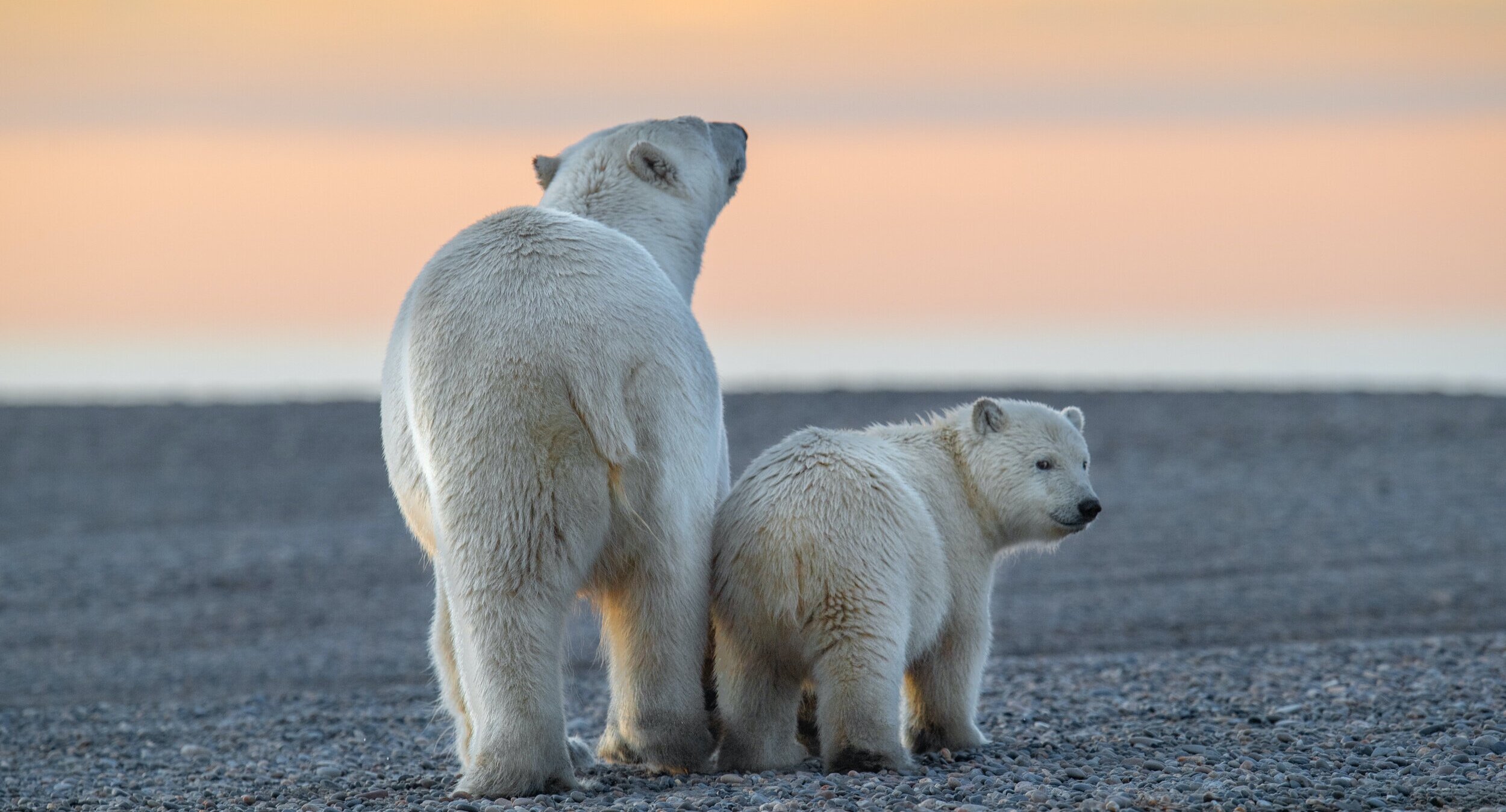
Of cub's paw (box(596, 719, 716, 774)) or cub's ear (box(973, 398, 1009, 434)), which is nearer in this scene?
cub's paw (box(596, 719, 716, 774))

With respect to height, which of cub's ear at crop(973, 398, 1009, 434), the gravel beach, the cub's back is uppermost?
cub's ear at crop(973, 398, 1009, 434)

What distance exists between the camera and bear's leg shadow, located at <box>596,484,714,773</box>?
5.59 m

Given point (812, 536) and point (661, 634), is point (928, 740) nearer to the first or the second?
point (812, 536)

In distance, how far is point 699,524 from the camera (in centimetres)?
585

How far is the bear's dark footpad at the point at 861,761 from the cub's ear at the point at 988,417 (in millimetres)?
1662

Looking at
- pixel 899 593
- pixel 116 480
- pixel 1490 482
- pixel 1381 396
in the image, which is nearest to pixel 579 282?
pixel 899 593

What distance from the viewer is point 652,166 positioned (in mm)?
7066

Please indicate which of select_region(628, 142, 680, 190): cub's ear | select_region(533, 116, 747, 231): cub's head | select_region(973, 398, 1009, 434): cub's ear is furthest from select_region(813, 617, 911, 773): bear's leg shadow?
select_region(628, 142, 680, 190): cub's ear

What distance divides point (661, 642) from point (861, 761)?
2.86 ft

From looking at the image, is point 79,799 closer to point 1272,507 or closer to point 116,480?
point 1272,507

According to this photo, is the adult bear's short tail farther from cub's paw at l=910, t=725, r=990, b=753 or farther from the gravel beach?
cub's paw at l=910, t=725, r=990, b=753

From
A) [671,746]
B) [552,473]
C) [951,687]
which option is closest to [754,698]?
[671,746]

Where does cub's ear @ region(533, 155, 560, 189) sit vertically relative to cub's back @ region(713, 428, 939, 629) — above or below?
above

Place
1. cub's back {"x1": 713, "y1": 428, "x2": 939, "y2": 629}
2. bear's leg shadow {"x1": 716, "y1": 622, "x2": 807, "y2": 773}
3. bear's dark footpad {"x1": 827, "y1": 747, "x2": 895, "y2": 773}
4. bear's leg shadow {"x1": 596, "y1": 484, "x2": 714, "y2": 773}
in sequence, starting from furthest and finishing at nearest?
1. bear's leg shadow {"x1": 716, "y1": 622, "x2": 807, "y2": 773}
2. cub's back {"x1": 713, "y1": 428, "x2": 939, "y2": 629}
3. bear's dark footpad {"x1": 827, "y1": 747, "x2": 895, "y2": 773}
4. bear's leg shadow {"x1": 596, "y1": 484, "x2": 714, "y2": 773}
